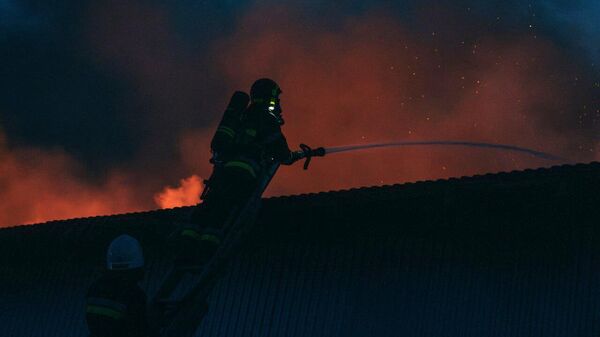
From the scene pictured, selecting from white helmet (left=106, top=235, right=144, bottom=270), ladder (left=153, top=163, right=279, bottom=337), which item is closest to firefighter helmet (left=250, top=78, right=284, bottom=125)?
ladder (left=153, top=163, right=279, bottom=337)

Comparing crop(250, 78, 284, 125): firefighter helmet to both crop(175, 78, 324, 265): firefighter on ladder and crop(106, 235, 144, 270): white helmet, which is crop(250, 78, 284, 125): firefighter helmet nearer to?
crop(175, 78, 324, 265): firefighter on ladder

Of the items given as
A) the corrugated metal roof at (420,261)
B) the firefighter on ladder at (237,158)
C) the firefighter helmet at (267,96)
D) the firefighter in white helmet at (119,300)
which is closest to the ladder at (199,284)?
the firefighter on ladder at (237,158)

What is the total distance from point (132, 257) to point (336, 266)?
12.9ft

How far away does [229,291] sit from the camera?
9.57 metres

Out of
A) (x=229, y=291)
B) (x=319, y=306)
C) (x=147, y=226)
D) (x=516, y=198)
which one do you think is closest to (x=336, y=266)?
(x=319, y=306)

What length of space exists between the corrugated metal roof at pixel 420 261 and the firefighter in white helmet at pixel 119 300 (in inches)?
141

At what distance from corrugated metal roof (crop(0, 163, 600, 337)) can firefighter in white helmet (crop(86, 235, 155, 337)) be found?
3.59 meters

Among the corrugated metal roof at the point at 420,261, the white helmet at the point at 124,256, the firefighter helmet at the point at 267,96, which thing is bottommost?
the white helmet at the point at 124,256

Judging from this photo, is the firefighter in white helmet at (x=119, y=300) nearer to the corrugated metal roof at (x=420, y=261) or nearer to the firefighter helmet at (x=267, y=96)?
the firefighter helmet at (x=267, y=96)

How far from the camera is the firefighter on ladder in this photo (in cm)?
610

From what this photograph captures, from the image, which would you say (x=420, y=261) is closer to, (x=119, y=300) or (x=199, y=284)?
(x=199, y=284)

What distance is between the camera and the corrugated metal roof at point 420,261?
274 inches

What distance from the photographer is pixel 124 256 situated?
17.1ft

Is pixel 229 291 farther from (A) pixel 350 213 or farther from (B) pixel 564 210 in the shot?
(B) pixel 564 210
